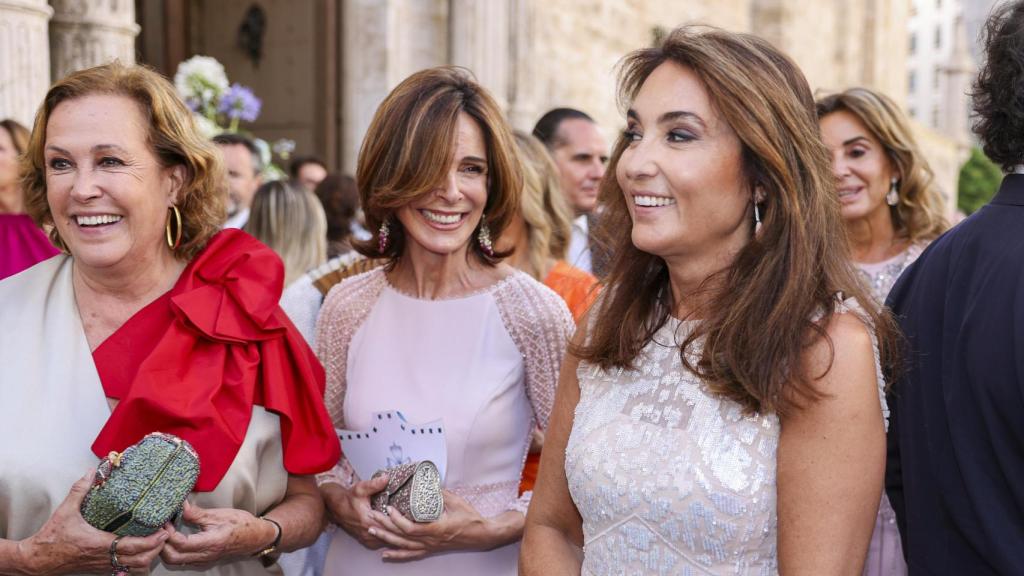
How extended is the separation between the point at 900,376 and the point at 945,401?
0.44ft

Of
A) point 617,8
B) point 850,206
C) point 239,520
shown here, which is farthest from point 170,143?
point 617,8

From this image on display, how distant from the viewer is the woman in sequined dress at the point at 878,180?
155 inches

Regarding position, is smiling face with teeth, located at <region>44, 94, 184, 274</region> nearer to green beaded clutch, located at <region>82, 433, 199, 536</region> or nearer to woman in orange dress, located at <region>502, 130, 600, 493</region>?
green beaded clutch, located at <region>82, 433, 199, 536</region>

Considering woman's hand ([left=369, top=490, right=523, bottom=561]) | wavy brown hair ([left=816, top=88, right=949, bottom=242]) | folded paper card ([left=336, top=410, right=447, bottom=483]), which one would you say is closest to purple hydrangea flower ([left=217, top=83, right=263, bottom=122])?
wavy brown hair ([left=816, top=88, right=949, bottom=242])

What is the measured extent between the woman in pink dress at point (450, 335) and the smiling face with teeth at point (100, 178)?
1.89ft

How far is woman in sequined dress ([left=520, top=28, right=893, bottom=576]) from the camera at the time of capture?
1737mm

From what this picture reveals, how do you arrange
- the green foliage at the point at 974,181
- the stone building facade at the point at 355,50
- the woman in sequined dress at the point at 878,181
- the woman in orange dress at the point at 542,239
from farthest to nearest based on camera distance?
the green foliage at the point at 974,181
the stone building facade at the point at 355,50
the woman in sequined dress at the point at 878,181
the woman in orange dress at the point at 542,239

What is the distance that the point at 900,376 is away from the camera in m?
2.03

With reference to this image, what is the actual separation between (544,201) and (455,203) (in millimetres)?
1585

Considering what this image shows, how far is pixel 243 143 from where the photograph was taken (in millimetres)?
5930

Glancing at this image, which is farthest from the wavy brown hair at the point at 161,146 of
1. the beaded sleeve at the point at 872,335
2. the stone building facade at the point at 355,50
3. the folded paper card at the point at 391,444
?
the stone building facade at the point at 355,50

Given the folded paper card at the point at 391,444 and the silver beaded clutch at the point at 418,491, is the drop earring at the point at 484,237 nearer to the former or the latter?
the folded paper card at the point at 391,444

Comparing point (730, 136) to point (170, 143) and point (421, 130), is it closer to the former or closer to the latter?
point (421, 130)

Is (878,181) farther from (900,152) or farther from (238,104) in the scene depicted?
(238,104)
